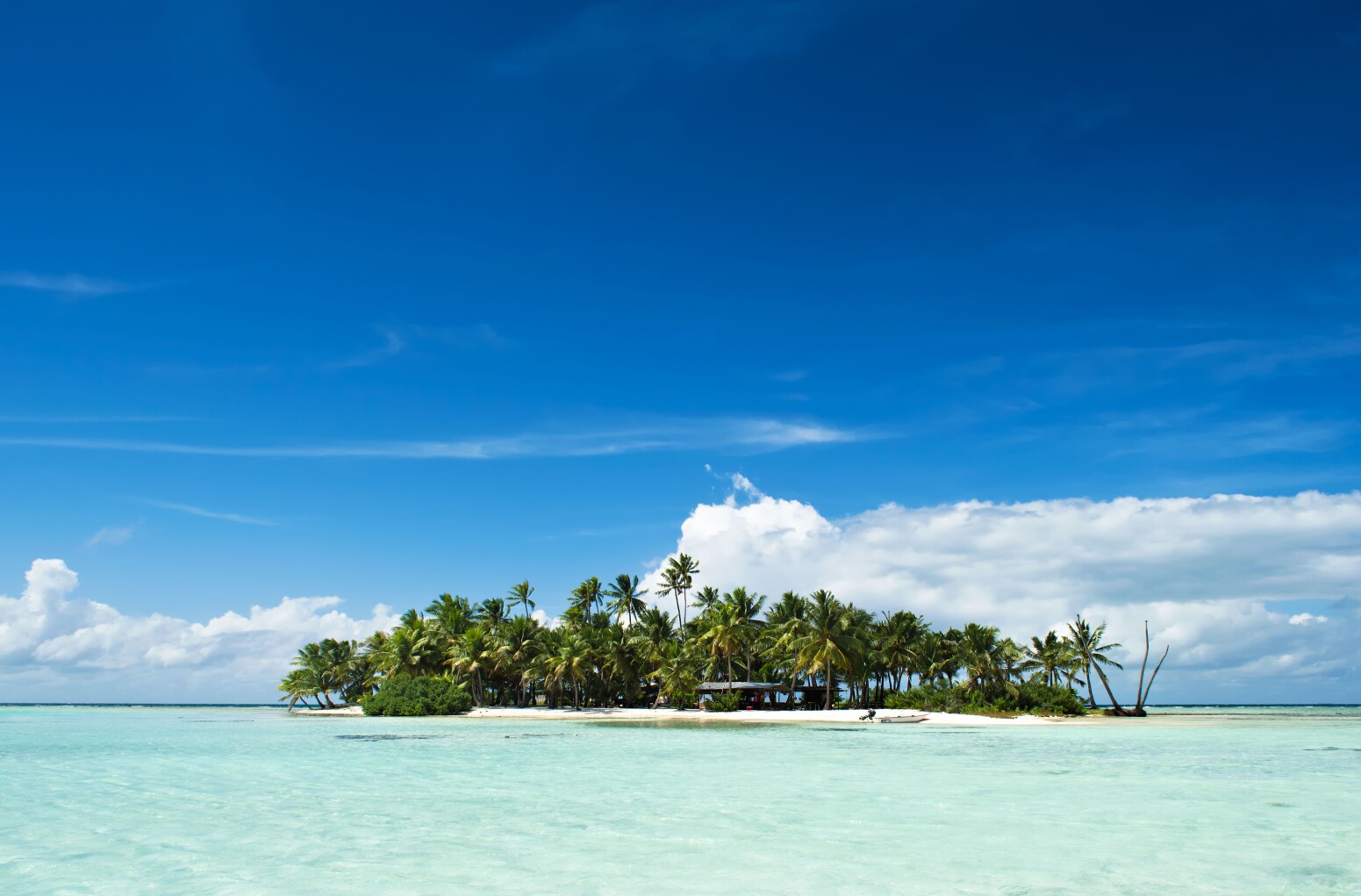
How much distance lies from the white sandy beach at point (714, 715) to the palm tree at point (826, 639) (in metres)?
3.53

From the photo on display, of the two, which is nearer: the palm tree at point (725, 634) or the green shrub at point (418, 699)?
the green shrub at point (418, 699)

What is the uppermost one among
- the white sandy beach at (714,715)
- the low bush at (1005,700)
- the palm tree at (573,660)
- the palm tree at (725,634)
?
the palm tree at (725,634)

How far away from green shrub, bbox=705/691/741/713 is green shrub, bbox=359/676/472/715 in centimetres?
2047

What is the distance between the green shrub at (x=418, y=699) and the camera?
223ft

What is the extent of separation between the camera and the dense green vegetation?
209 feet

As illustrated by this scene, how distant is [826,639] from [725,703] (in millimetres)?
10953

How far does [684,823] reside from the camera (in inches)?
553

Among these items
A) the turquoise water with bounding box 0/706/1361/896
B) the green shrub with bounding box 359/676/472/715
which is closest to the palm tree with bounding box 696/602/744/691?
the green shrub with bounding box 359/676/472/715

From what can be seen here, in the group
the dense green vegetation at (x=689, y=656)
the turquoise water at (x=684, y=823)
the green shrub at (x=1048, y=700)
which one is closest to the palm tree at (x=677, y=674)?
the dense green vegetation at (x=689, y=656)

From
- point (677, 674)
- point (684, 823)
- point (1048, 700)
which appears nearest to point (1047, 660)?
point (1048, 700)

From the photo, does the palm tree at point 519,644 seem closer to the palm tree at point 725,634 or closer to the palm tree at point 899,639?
the palm tree at point 725,634

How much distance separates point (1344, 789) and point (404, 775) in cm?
2188

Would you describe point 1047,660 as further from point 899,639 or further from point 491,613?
point 491,613

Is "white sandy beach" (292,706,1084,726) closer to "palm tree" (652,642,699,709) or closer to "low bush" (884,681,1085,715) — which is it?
"palm tree" (652,642,699,709)
